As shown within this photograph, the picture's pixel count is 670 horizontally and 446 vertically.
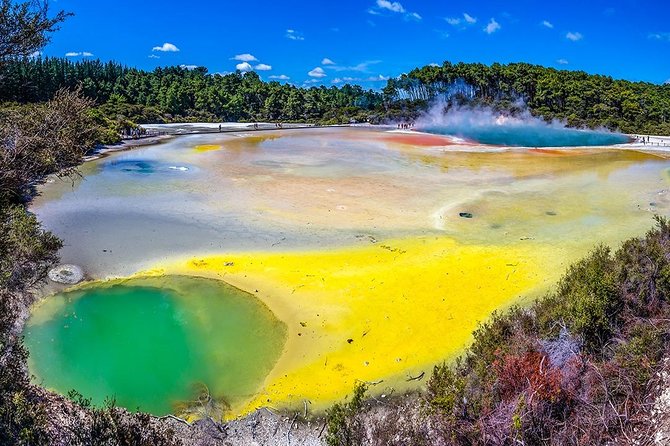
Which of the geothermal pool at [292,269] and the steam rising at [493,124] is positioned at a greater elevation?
the steam rising at [493,124]

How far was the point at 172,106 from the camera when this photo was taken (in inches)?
3049

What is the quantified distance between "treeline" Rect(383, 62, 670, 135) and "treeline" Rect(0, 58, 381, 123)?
1115 centimetres

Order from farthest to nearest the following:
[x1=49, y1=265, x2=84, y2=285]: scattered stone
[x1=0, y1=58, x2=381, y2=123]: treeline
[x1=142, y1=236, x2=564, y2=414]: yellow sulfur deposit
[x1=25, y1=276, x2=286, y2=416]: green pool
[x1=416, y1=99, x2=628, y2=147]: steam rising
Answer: [x1=0, y1=58, x2=381, y2=123]: treeline
[x1=416, y1=99, x2=628, y2=147]: steam rising
[x1=49, y1=265, x2=84, y2=285]: scattered stone
[x1=142, y1=236, x2=564, y2=414]: yellow sulfur deposit
[x1=25, y1=276, x2=286, y2=416]: green pool

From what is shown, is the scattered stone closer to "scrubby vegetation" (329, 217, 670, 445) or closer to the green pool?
the green pool

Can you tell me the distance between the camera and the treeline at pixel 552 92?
240 feet

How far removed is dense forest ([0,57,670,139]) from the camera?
7312 centimetres

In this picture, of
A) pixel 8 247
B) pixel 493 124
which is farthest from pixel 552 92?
pixel 8 247

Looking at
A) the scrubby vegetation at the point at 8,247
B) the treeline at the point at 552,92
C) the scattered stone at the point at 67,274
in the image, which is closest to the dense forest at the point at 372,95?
the treeline at the point at 552,92

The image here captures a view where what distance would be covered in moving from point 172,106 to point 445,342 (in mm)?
76306

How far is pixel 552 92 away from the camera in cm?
8369

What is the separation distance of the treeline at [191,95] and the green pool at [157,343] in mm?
58776

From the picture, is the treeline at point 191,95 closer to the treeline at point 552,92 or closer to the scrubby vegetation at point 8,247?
the treeline at point 552,92

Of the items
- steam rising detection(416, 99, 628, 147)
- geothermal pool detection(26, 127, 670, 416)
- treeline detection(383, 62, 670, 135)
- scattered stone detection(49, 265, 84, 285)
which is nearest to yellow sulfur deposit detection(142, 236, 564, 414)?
geothermal pool detection(26, 127, 670, 416)

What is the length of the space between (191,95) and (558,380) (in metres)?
84.5
